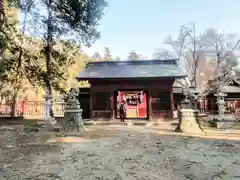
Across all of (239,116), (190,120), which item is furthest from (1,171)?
(239,116)

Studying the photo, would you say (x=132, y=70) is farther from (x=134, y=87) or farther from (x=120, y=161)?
(x=120, y=161)

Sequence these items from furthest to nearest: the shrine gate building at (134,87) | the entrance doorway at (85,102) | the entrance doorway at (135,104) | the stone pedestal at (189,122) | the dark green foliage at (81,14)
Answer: the entrance doorway at (135,104) → the entrance doorway at (85,102) → the shrine gate building at (134,87) → the dark green foliage at (81,14) → the stone pedestal at (189,122)

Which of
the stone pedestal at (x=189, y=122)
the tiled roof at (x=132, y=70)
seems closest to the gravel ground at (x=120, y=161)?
the stone pedestal at (x=189, y=122)

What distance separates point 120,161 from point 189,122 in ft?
21.5

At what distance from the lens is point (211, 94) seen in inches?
872

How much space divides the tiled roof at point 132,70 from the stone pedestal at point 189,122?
5.45 meters

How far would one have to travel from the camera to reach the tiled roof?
56.4ft

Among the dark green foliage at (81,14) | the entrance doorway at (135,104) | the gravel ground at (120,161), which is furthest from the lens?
the entrance doorway at (135,104)

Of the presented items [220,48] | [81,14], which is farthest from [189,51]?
[81,14]

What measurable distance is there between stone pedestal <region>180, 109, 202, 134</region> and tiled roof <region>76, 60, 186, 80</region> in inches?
214

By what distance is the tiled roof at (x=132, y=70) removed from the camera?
1719 centimetres

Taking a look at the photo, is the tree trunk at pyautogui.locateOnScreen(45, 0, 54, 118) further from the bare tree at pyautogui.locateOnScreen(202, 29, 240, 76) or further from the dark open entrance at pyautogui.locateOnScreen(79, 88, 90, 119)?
the bare tree at pyautogui.locateOnScreen(202, 29, 240, 76)

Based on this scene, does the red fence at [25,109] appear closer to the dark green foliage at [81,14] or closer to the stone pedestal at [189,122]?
the dark green foliage at [81,14]

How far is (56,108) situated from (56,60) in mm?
9721
